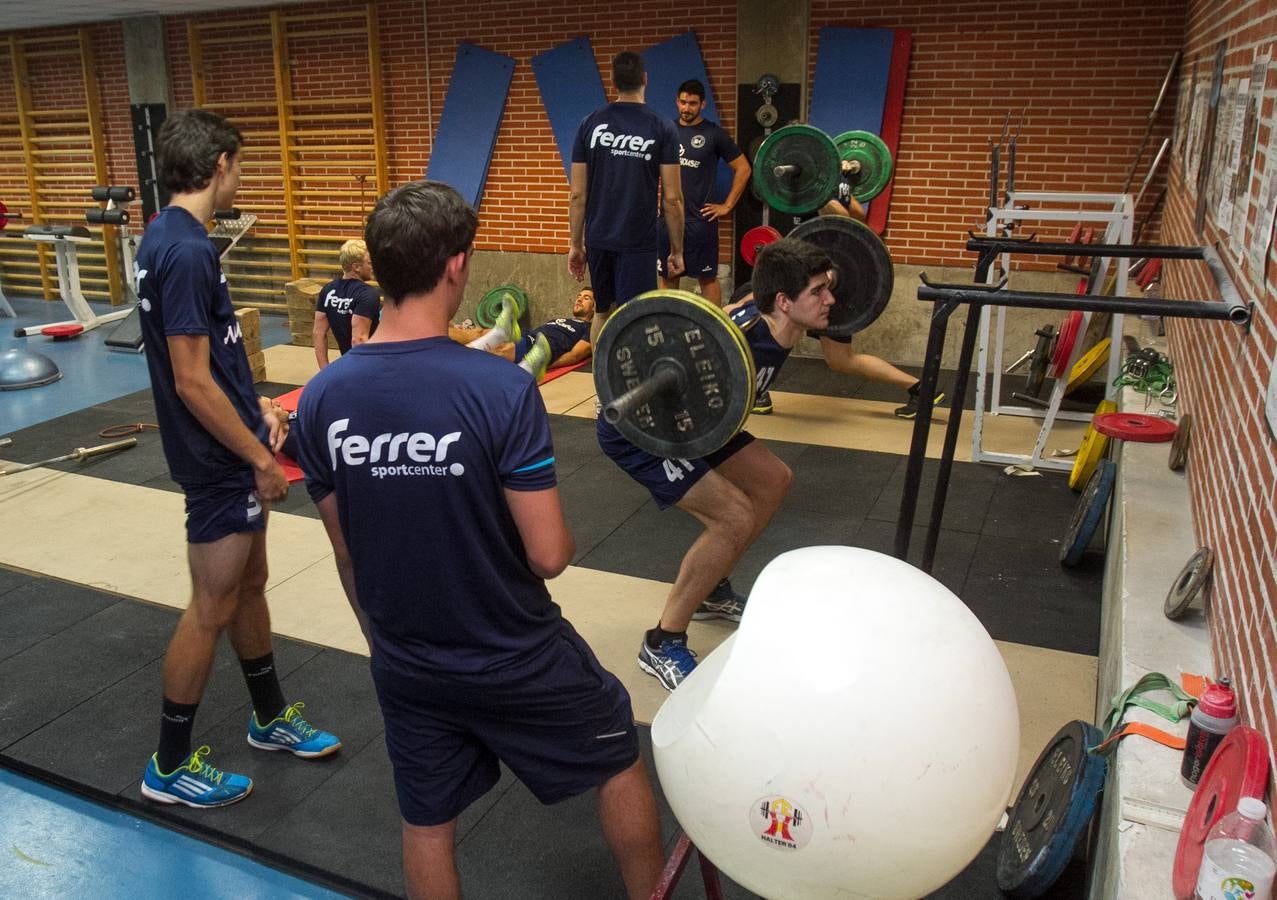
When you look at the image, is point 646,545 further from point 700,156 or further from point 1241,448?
point 700,156

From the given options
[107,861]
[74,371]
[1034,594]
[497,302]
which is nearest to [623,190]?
[1034,594]

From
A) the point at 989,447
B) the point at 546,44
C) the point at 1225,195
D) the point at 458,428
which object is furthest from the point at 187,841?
the point at 546,44

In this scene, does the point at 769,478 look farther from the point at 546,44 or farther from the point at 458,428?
the point at 546,44

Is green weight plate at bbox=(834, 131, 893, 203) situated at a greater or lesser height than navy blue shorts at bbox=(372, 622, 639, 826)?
greater

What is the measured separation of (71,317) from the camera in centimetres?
899

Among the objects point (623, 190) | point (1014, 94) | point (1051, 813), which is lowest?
point (1051, 813)

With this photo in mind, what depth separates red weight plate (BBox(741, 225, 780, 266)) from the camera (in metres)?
6.45

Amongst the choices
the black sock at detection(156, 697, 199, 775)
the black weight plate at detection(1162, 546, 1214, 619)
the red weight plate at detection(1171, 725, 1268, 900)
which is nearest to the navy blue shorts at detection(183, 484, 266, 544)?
the black sock at detection(156, 697, 199, 775)

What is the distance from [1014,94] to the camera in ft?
20.2

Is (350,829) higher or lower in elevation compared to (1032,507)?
lower

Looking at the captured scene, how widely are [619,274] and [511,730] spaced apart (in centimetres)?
378

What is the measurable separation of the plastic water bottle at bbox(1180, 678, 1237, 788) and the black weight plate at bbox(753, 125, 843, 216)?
14.7 ft

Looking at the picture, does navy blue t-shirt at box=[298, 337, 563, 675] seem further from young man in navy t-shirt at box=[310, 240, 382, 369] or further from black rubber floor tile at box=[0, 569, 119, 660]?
young man in navy t-shirt at box=[310, 240, 382, 369]

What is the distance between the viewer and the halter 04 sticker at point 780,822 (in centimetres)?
125
